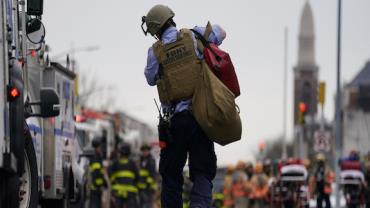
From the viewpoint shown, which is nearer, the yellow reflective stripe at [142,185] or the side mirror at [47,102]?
the side mirror at [47,102]

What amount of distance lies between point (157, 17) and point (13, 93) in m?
1.40

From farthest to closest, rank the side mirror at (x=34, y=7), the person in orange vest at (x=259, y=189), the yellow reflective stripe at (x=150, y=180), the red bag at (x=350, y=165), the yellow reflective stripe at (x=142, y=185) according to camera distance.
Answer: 1. the person in orange vest at (x=259, y=189)
2. the yellow reflective stripe at (x=150, y=180)
3. the red bag at (x=350, y=165)
4. the yellow reflective stripe at (x=142, y=185)
5. the side mirror at (x=34, y=7)

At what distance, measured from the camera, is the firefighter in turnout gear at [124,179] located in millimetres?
28734

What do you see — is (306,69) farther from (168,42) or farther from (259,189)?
(168,42)

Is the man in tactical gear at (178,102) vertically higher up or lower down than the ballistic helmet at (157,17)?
lower down

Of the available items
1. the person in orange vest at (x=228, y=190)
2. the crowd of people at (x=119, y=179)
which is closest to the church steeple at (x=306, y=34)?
the person in orange vest at (x=228, y=190)

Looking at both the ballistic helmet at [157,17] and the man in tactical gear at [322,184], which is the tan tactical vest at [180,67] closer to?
the ballistic helmet at [157,17]

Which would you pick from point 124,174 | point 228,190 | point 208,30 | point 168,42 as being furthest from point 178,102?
point 228,190

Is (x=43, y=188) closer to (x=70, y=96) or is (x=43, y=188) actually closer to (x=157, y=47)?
(x=70, y=96)

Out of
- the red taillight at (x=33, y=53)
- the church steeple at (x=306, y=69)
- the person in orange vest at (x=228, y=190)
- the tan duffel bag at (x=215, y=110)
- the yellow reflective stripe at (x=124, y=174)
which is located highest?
the church steeple at (x=306, y=69)

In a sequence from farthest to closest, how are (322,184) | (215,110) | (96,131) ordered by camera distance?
1. (96,131)
2. (322,184)
3. (215,110)

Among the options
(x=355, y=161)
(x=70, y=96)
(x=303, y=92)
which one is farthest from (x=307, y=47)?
(x=70, y=96)

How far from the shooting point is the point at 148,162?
31.9 meters

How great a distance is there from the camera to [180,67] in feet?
36.7
